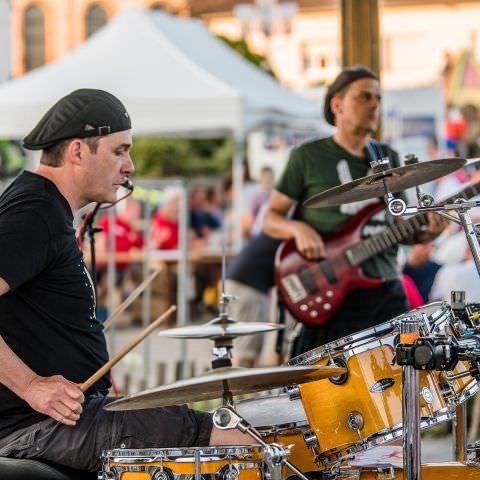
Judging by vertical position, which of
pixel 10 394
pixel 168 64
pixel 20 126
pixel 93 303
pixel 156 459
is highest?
pixel 168 64

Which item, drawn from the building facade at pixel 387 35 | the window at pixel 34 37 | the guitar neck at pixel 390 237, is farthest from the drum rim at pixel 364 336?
the window at pixel 34 37

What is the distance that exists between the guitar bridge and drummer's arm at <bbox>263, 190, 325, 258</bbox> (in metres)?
0.14

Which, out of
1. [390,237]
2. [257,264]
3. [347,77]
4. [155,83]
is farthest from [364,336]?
[155,83]

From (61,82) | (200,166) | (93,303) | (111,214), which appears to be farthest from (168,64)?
(200,166)

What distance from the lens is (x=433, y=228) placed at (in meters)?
5.66

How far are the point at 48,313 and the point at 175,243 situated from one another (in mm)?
9520

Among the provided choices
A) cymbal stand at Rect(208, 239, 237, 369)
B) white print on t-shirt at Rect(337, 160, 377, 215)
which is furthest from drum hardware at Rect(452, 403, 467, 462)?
white print on t-shirt at Rect(337, 160, 377, 215)

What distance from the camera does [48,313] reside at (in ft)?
12.6

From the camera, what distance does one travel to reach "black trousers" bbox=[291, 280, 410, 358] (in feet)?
18.9

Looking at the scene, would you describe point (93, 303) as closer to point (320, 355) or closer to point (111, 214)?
point (320, 355)

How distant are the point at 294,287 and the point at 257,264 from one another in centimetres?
233

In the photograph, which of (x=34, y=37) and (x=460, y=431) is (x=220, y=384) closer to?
(x=460, y=431)

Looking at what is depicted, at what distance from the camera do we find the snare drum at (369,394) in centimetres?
370

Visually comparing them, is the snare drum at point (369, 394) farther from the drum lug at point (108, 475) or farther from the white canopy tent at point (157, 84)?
the white canopy tent at point (157, 84)
